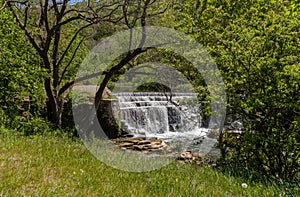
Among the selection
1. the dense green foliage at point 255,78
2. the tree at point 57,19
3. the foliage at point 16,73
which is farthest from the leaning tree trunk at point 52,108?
the dense green foliage at point 255,78

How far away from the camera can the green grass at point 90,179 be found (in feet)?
10.1

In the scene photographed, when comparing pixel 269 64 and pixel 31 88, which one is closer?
pixel 269 64

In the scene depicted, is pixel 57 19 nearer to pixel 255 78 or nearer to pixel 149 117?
pixel 255 78

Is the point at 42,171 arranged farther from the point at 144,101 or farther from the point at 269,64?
the point at 144,101

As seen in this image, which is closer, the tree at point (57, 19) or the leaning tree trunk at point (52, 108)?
the tree at point (57, 19)

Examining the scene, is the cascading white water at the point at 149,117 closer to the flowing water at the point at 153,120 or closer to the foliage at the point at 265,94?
the flowing water at the point at 153,120

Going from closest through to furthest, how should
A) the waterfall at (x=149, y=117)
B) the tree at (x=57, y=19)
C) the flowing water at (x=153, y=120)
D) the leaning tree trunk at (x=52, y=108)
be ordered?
1. the tree at (x=57, y=19)
2. the leaning tree trunk at (x=52, y=108)
3. the flowing water at (x=153, y=120)
4. the waterfall at (x=149, y=117)

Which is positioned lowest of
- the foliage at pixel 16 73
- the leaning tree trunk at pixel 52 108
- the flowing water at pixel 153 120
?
the flowing water at pixel 153 120

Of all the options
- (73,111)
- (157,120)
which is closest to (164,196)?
(73,111)

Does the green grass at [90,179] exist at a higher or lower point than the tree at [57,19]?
lower

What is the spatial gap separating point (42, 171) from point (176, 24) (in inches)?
204

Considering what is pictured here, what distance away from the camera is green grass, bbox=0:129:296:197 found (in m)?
3.09

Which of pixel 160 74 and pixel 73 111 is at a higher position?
pixel 160 74

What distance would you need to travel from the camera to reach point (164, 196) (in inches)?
126
